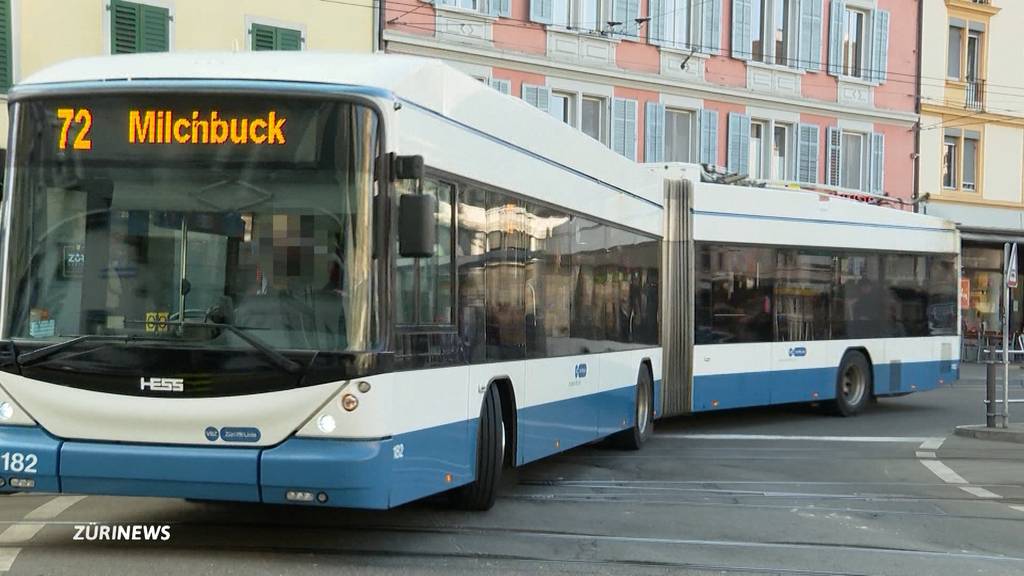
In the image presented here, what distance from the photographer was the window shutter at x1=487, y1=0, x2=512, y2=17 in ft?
88.4

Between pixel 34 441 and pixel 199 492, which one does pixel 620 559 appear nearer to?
pixel 199 492

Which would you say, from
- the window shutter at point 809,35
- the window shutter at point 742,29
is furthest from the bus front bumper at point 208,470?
the window shutter at point 809,35

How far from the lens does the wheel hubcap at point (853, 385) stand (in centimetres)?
1919

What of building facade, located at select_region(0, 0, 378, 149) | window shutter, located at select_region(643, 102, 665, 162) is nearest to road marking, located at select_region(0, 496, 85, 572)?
building facade, located at select_region(0, 0, 378, 149)

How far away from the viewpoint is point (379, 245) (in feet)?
24.1

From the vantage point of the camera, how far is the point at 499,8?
27109mm

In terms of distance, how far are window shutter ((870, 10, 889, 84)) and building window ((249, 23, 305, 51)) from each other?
17.0 meters

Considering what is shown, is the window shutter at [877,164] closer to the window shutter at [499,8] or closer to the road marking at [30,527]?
the window shutter at [499,8]

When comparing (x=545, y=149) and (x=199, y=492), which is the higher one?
(x=545, y=149)

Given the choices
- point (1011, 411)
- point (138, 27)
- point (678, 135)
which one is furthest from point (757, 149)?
point (138, 27)

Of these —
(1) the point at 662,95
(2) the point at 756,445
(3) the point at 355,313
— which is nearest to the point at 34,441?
(3) the point at 355,313

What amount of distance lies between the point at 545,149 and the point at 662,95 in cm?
2001

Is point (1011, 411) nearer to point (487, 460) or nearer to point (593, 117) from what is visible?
point (593, 117)

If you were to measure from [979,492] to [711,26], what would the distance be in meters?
21.1
